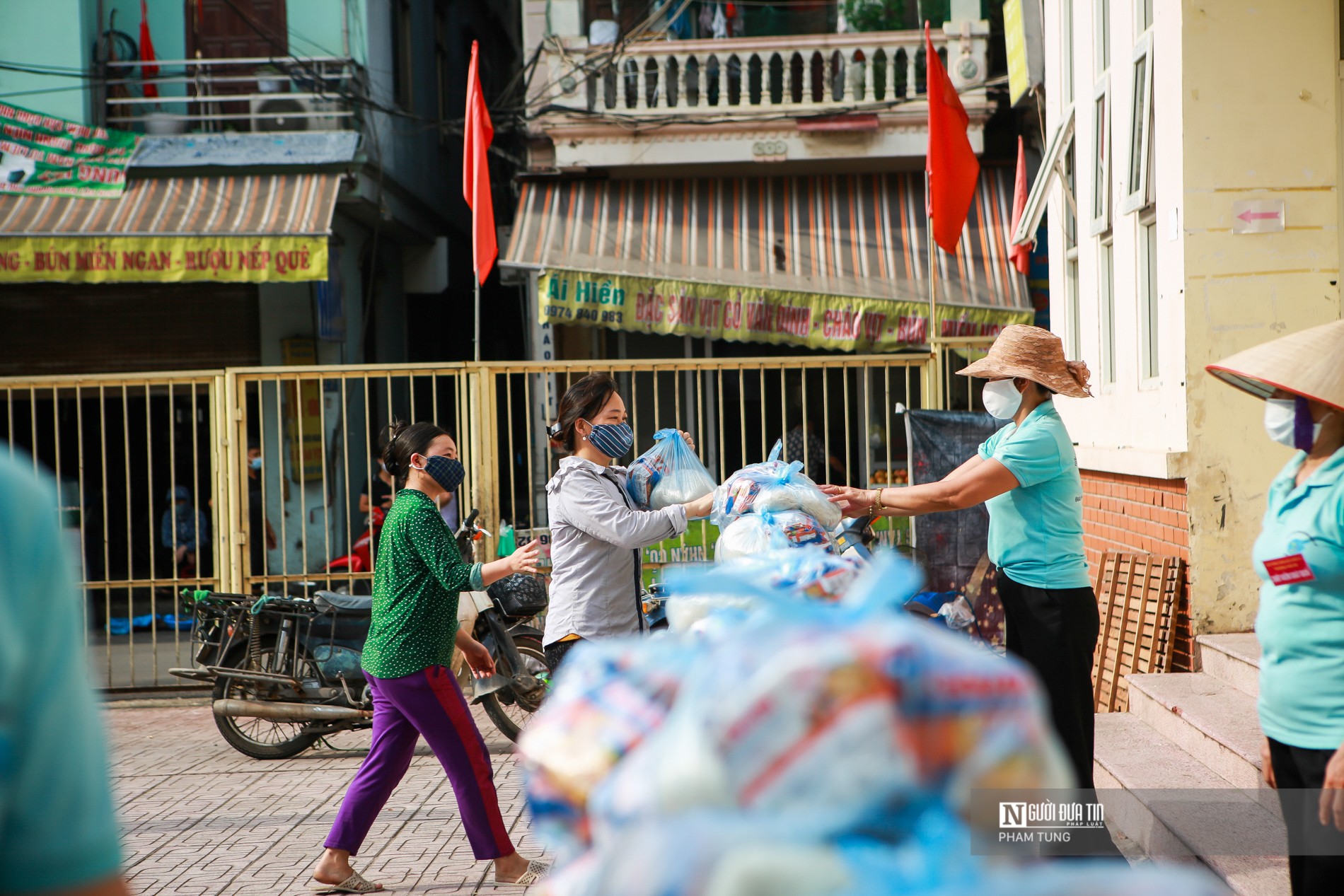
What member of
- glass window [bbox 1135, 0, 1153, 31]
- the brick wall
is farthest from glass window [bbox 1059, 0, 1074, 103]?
the brick wall

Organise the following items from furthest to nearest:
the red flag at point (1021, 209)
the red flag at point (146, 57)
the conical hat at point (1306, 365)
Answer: the red flag at point (146, 57)
the red flag at point (1021, 209)
the conical hat at point (1306, 365)

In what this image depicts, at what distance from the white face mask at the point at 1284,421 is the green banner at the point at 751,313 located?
8.22 metres

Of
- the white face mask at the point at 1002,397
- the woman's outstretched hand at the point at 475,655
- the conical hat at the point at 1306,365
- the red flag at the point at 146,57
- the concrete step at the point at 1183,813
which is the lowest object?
the concrete step at the point at 1183,813

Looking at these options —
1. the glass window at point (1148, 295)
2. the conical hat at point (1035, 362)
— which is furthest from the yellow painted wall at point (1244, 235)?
the conical hat at point (1035, 362)

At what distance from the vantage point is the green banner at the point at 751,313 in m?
11.1

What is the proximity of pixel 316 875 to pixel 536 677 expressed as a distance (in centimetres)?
244

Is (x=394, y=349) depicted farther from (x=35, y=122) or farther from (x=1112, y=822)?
(x=1112, y=822)

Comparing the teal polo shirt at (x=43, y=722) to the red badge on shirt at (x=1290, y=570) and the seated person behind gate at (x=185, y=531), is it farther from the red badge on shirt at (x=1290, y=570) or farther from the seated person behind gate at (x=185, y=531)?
the seated person behind gate at (x=185, y=531)

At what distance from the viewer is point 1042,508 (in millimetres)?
3939

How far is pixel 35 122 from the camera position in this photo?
11.8 meters

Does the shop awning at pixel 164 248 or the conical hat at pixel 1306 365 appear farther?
the shop awning at pixel 164 248

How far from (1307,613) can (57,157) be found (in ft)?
40.9

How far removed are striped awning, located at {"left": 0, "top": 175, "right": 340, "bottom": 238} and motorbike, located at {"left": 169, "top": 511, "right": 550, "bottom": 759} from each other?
5148 mm

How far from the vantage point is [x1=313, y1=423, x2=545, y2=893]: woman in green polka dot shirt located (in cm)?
429
